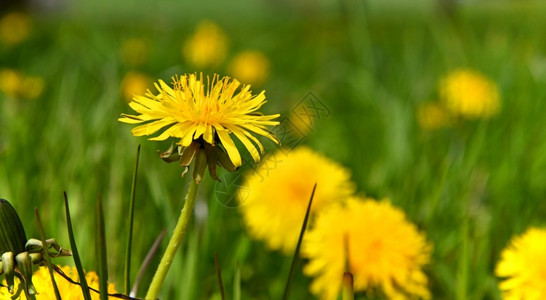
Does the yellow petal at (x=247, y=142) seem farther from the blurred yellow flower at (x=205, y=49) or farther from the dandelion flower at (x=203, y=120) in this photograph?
the blurred yellow flower at (x=205, y=49)

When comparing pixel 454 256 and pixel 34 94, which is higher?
pixel 34 94

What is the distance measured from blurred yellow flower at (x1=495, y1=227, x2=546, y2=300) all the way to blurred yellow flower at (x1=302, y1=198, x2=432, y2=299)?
11cm

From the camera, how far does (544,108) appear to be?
4.75 feet

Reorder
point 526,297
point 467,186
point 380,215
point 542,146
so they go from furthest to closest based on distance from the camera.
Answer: point 542,146 < point 467,186 < point 380,215 < point 526,297

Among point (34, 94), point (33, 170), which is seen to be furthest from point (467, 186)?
point (34, 94)

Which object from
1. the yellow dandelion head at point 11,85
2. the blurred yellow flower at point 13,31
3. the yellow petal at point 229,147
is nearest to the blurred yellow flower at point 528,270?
the yellow petal at point 229,147

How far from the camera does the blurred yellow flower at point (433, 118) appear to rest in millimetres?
1503

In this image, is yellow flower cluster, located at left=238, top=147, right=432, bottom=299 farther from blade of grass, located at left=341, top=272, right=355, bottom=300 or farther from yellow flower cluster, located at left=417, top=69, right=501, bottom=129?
yellow flower cluster, located at left=417, top=69, right=501, bottom=129

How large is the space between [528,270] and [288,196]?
0.39 m

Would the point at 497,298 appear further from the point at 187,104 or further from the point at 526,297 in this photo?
the point at 187,104

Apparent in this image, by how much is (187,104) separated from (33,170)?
0.69 meters

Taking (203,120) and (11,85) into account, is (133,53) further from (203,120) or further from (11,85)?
(203,120)

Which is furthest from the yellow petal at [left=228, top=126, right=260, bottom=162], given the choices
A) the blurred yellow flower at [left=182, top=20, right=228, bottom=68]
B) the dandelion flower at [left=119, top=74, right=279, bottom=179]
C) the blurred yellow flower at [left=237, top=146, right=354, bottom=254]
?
the blurred yellow flower at [left=182, top=20, right=228, bottom=68]

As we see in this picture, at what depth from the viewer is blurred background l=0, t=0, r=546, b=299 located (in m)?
0.81
